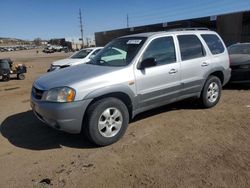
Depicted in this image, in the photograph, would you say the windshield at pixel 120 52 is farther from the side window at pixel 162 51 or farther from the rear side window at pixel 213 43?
the rear side window at pixel 213 43

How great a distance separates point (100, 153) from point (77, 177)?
755mm

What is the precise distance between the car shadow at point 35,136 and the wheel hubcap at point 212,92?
3132 mm

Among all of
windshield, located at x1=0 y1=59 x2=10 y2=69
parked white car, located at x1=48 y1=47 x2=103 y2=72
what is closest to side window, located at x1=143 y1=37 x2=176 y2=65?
parked white car, located at x1=48 y1=47 x2=103 y2=72

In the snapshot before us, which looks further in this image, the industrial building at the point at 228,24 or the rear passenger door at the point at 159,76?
the industrial building at the point at 228,24

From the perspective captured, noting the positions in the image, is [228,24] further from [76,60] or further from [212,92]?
[212,92]

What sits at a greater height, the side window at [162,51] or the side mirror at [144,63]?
the side window at [162,51]

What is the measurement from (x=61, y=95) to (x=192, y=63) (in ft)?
9.59

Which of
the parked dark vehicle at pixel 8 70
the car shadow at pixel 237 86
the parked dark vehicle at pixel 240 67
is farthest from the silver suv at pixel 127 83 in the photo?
the parked dark vehicle at pixel 8 70

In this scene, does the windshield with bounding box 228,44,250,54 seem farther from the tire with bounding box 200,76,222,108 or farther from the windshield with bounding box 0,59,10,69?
the windshield with bounding box 0,59,10,69

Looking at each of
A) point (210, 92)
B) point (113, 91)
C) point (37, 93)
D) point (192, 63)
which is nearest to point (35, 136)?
point (37, 93)

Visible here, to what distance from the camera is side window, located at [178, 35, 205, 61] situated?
5.86 meters

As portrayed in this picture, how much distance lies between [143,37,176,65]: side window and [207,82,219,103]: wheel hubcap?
144 centimetres

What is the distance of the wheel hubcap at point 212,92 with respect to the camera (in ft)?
21.5

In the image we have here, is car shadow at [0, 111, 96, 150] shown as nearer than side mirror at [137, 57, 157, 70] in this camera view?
Yes
